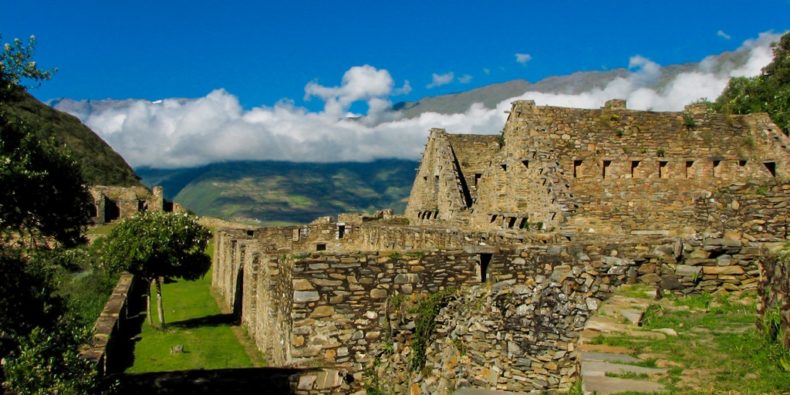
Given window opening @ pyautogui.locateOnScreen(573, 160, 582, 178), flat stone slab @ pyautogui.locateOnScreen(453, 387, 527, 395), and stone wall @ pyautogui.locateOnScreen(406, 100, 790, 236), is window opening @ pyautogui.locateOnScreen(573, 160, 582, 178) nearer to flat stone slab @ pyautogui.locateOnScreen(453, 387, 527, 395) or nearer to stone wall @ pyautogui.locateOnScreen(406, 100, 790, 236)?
stone wall @ pyautogui.locateOnScreen(406, 100, 790, 236)

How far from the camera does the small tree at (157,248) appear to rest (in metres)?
24.5

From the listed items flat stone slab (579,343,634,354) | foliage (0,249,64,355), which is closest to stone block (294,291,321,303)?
foliage (0,249,64,355)

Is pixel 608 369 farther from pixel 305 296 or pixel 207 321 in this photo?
pixel 207 321

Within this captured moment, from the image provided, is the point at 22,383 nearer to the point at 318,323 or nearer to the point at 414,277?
the point at 318,323

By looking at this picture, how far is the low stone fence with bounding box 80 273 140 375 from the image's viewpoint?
14753 millimetres

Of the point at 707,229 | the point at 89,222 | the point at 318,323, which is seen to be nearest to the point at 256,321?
the point at 89,222

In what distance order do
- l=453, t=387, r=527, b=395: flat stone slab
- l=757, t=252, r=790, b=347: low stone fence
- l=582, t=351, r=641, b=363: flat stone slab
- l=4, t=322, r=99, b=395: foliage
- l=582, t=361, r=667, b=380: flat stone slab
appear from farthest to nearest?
l=4, t=322, r=99, b=395: foliage < l=453, t=387, r=527, b=395: flat stone slab < l=582, t=351, r=641, b=363: flat stone slab < l=582, t=361, r=667, b=380: flat stone slab < l=757, t=252, r=790, b=347: low stone fence

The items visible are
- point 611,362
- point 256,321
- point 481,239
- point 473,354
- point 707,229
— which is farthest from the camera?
point 256,321

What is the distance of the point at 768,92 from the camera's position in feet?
137

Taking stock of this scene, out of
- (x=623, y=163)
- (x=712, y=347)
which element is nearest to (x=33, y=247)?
(x=712, y=347)

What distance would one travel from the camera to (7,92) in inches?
424

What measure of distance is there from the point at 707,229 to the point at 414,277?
5440 millimetres

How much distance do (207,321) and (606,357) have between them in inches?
777

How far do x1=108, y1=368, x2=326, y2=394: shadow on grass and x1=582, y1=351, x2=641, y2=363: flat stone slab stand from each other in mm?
4817
